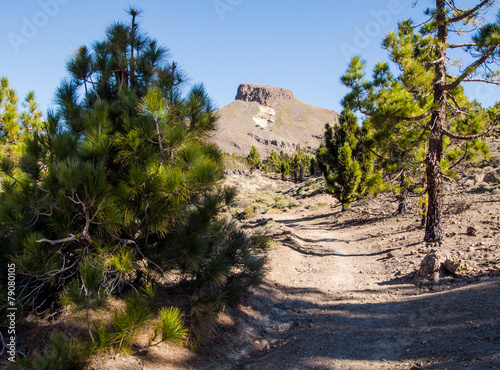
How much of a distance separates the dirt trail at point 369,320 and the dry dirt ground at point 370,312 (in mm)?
14

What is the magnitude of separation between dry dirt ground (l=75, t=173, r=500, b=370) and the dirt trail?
14 millimetres

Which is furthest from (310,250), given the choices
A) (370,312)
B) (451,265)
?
(370,312)

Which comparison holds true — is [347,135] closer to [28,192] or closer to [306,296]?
[306,296]

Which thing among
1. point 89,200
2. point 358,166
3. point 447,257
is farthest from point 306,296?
point 358,166

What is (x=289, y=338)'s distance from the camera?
4781mm

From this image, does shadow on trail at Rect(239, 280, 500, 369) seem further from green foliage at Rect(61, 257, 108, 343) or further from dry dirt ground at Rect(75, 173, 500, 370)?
green foliage at Rect(61, 257, 108, 343)

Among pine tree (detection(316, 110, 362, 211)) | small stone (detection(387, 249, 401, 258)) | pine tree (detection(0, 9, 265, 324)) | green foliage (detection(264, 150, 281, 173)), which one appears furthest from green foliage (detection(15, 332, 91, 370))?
green foliage (detection(264, 150, 281, 173))

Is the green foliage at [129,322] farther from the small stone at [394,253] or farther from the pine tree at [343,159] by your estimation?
the pine tree at [343,159]

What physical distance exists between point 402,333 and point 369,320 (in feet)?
2.81

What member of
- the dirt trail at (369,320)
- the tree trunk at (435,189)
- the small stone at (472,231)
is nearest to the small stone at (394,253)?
the dirt trail at (369,320)

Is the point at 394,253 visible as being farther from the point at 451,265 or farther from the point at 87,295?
the point at 87,295

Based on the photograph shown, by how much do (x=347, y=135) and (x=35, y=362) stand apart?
16338mm

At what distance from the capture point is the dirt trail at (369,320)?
130 inches

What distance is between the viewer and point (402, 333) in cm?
402
